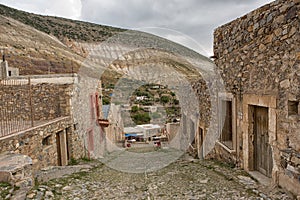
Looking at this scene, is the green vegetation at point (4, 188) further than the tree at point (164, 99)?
No

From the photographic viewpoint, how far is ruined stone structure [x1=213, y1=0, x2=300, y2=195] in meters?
3.37

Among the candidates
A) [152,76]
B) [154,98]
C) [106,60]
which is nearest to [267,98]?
[154,98]

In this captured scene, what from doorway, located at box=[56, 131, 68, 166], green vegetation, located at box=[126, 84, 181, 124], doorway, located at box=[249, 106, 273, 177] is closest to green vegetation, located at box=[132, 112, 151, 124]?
green vegetation, located at box=[126, 84, 181, 124]

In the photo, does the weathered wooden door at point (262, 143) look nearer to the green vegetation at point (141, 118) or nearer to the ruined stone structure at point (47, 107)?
the ruined stone structure at point (47, 107)

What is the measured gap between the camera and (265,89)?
4012 mm

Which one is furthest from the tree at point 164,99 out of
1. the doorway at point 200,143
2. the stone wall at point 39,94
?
the stone wall at point 39,94

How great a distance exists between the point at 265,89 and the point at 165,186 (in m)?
2.52

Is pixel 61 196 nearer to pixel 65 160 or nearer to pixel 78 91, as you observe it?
pixel 65 160

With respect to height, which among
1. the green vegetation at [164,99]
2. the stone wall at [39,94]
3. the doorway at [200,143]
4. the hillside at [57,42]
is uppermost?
the hillside at [57,42]

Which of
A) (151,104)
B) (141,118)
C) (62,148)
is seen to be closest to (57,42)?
(151,104)

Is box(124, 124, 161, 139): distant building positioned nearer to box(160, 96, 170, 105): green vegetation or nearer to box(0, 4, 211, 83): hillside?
box(160, 96, 170, 105): green vegetation

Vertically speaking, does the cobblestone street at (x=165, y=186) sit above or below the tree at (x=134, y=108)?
below

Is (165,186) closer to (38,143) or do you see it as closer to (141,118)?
(38,143)

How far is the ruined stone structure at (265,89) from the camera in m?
3.37
